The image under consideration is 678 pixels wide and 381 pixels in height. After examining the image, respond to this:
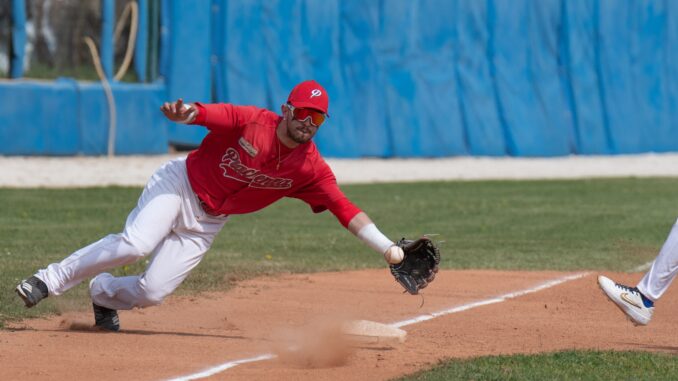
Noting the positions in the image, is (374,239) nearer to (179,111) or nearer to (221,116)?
(221,116)

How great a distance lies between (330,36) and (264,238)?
10503 mm

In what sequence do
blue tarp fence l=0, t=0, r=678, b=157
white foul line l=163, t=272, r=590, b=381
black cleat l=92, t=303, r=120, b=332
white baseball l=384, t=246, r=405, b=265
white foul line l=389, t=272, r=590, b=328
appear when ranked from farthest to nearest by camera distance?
blue tarp fence l=0, t=0, r=678, b=157, white foul line l=389, t=272, r=590, b=328, black cleat l=92, t=303, r=120, b=332, white baseball l=384, t=246, r=405, b=265, white foul line l=163, t=272, r=590, b=381

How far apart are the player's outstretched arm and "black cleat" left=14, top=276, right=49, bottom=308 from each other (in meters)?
2.01

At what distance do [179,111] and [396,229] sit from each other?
7.52 meters

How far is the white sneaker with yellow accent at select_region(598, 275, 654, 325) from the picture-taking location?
7.56 meters

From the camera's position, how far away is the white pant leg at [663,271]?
295 inches

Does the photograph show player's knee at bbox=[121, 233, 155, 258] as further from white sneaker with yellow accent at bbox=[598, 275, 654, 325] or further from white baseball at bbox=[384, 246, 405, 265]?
white sneaker with yellow accent at bbox=[598, 275, 654, 325]

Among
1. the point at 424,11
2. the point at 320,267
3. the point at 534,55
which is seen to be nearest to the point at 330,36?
the point at 424,11

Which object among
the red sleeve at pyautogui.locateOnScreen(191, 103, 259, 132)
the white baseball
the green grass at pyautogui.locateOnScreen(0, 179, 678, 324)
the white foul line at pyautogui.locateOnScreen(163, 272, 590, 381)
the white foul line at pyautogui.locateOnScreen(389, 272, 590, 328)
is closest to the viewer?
the white foul line at pyautogui.locateOnScreen(163, 272, 590, 381)

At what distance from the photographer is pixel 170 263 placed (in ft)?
24.9

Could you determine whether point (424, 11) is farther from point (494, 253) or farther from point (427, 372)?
point (427, 372)

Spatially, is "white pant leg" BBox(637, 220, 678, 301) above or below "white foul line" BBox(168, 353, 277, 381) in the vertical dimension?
above

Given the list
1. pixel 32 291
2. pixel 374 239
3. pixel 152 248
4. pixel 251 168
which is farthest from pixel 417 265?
pixel 32 291

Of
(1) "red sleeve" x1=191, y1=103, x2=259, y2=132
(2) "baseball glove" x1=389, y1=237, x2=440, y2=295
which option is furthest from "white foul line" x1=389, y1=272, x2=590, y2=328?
(1) "red sleeve" x1=191, y1=103, x2=259, y2=132
